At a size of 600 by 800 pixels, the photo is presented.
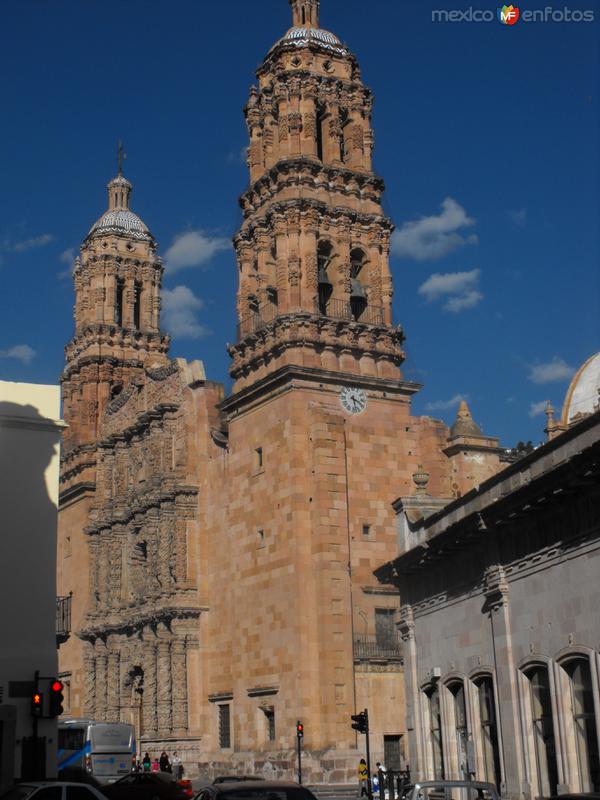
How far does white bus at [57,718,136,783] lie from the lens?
135ft

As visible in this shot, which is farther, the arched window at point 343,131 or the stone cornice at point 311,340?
the arched window at point 343,131

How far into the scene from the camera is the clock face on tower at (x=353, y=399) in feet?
149

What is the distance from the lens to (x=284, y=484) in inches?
1732

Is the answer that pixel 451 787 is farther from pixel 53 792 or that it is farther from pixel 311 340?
pixel 311 340

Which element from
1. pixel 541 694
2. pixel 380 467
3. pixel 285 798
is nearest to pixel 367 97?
pixel 380 467

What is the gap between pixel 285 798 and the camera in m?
15.7

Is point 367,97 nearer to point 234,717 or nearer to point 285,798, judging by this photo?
point 234,717

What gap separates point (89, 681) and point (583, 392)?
106 feet

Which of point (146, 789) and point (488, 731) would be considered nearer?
point (488, 731)

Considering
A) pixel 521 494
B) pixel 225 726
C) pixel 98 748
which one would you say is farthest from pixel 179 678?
pixel 521 494

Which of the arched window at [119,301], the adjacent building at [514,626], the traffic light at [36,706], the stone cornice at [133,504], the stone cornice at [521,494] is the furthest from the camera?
the arched window at [119,301]

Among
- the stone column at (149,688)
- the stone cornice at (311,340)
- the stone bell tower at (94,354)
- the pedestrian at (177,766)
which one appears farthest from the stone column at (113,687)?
the stone cornice at (311,340)

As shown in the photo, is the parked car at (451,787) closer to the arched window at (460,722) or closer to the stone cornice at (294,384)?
the arched window at (460,722)

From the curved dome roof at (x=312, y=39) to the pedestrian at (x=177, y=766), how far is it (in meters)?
30.5
